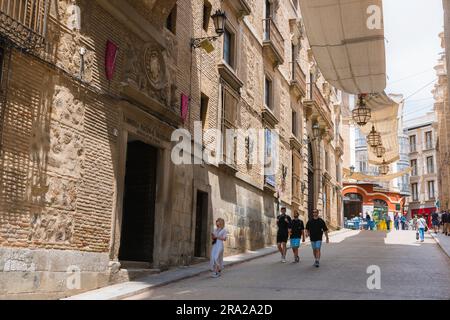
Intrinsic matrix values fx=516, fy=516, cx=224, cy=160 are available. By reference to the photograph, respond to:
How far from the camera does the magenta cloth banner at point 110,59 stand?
32.6 feet

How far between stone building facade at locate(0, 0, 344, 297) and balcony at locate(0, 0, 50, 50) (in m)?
0.05

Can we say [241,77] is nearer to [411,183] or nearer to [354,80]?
[354,80]

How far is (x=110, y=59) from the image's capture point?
394 inches

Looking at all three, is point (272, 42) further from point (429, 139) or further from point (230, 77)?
point (429, 139)

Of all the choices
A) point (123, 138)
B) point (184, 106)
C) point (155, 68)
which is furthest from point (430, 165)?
point (123, 138)

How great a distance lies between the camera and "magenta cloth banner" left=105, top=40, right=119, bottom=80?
993 cm

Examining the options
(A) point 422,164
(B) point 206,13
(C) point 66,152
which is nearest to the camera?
(C) point 66,152

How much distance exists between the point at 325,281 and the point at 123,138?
4.88m

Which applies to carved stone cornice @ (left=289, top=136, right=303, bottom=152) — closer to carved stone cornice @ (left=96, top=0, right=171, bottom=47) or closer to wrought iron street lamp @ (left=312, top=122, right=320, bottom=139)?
wrought iron street lamp @ (left=312, top=122, right=320, bottom=139)

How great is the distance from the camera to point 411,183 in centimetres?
6106

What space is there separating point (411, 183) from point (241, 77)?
1930 inches

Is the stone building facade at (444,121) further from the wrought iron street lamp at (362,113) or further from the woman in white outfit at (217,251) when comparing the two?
the woman in white outfit at (217,251)


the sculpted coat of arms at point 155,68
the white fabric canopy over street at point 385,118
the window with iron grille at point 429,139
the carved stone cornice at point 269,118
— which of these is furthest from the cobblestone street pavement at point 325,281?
the window with iron grille at point 429,139

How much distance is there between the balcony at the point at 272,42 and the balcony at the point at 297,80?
296cm
